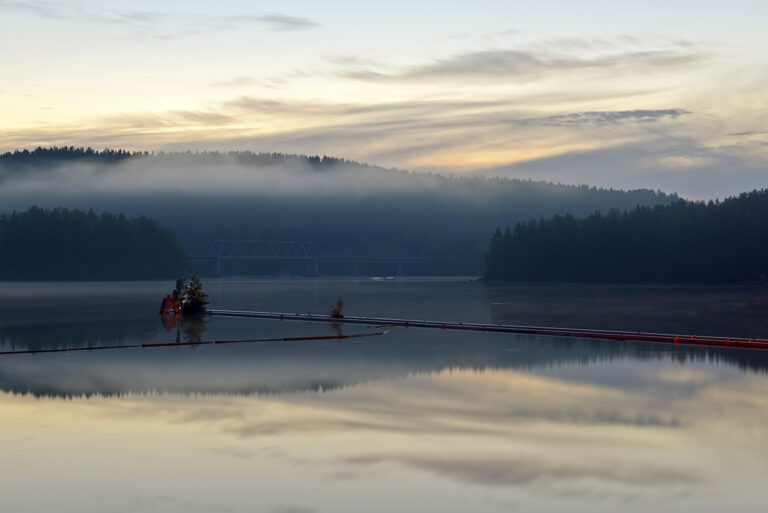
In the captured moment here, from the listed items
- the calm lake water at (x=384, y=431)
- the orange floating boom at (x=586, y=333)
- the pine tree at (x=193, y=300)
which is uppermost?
the pine tree at (x=193, y=300)

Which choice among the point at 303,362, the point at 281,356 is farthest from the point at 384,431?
the point at 281,356

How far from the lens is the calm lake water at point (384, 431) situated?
1412 centimetres

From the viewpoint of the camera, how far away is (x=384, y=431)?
1903 centimetres

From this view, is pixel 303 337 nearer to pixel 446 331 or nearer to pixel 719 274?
pixel 446 331

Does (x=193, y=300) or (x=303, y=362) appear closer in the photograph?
(x=303, y=362)

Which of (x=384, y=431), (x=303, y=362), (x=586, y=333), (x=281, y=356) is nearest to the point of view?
(x=384, y=431)

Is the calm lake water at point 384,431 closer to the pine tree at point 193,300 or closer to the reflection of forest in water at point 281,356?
the reflection of forest in water at point 281,356

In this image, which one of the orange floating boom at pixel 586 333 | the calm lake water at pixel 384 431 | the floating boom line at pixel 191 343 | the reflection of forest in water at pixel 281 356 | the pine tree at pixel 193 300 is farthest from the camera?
the pine tree at pixel 193 300

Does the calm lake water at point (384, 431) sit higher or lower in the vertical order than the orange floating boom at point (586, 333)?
lower

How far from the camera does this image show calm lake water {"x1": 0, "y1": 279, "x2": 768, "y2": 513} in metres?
14.1

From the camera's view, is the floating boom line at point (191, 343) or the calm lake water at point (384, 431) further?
the floating boom line at point (191, 343)

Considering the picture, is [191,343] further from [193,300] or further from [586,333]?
[193,300]

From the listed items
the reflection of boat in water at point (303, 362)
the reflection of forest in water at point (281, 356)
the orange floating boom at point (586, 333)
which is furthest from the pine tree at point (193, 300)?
the reflection of boat in water at point (303, 362)

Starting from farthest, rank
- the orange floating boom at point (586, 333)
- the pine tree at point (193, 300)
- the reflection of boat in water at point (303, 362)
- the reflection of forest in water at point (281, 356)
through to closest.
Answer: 1. the pine tree at point (193, 300)
2. the orange floating boom at point (586, 333)
3. the reflection of forest in water at point (281, 356)
4. the reflection of boat in water at point (303, 362)
